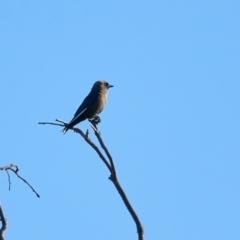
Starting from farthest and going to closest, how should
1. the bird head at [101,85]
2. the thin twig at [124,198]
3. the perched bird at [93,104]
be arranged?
the bird head at [101,85] → the perched bird at [93,104] → the thin twig at [124,198]

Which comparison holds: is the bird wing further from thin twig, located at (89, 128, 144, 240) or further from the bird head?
thin twig, located at (89, 128, 144, 240)

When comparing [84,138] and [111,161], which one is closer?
[111,161]

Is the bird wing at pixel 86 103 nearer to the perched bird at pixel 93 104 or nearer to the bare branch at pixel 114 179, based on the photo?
the perched bird at pixel 93 104

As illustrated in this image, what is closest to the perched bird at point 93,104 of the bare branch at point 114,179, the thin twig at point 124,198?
the bare branch at point 114,179

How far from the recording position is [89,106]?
499 inches

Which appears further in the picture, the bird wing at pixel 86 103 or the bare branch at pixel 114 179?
the bird wing at pixel 86 103

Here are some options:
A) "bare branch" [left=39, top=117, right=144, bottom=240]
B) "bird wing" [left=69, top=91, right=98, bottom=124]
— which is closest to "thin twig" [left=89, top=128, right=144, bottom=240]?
"bare branch" [left=39, top=117, right=144, bottom=240]

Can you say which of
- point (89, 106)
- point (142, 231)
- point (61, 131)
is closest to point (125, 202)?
point (142, 231)

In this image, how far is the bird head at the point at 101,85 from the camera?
1359cm

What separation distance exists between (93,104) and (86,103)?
0.17m

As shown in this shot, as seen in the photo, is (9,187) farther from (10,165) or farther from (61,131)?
(61,131)

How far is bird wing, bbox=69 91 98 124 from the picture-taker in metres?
12.4

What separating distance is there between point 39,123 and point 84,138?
0.46m

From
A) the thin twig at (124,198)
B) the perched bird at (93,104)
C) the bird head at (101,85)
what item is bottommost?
the thin twig at (124,198)
